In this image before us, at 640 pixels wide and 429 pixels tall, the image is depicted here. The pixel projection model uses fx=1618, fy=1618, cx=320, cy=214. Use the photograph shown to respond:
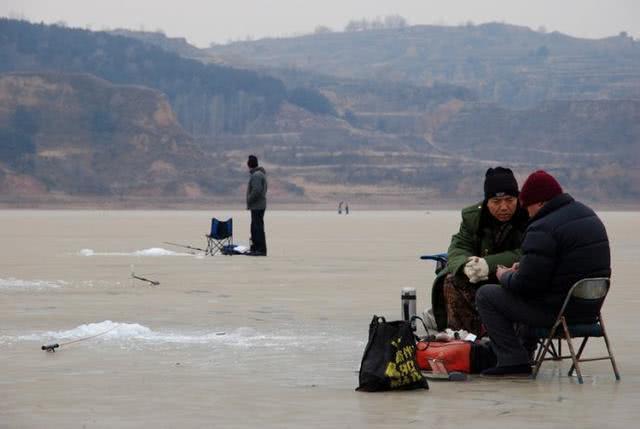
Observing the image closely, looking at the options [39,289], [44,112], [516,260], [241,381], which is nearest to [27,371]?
[241,381]

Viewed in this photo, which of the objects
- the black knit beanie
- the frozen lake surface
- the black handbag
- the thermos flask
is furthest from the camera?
the thermos flask

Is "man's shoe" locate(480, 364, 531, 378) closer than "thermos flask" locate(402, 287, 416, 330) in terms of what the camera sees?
Yes

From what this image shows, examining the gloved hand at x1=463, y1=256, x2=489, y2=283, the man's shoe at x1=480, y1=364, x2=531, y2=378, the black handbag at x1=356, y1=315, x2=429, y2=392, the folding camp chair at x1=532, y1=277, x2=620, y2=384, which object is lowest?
the man's shoe at x1=480, y1=364, x2=531, y2=378

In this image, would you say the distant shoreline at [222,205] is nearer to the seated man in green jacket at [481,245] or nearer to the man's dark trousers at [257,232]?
the man's dark trousers at [257,232]

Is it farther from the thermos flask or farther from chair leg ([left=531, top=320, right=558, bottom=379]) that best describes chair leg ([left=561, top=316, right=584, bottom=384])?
the thermos flask

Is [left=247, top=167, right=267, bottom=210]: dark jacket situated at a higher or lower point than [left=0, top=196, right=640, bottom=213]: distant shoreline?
higher

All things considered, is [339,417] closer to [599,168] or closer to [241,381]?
[241,381]

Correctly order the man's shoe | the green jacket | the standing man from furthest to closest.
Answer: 1. the standing man
2. the green jacket
3. the man's shoe

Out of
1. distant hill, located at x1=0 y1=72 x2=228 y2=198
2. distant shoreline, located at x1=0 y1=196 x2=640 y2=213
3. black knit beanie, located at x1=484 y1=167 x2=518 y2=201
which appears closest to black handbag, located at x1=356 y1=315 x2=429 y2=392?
black knit beanie, located at x1=484 y1=167 x2=518 y2=201

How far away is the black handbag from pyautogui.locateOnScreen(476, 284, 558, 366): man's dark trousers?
2.61 ft

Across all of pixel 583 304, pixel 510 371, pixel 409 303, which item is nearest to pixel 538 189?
pixel 583 304

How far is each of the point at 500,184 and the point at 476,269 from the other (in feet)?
1.92

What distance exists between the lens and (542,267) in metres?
9.62

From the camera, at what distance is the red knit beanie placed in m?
9.81
